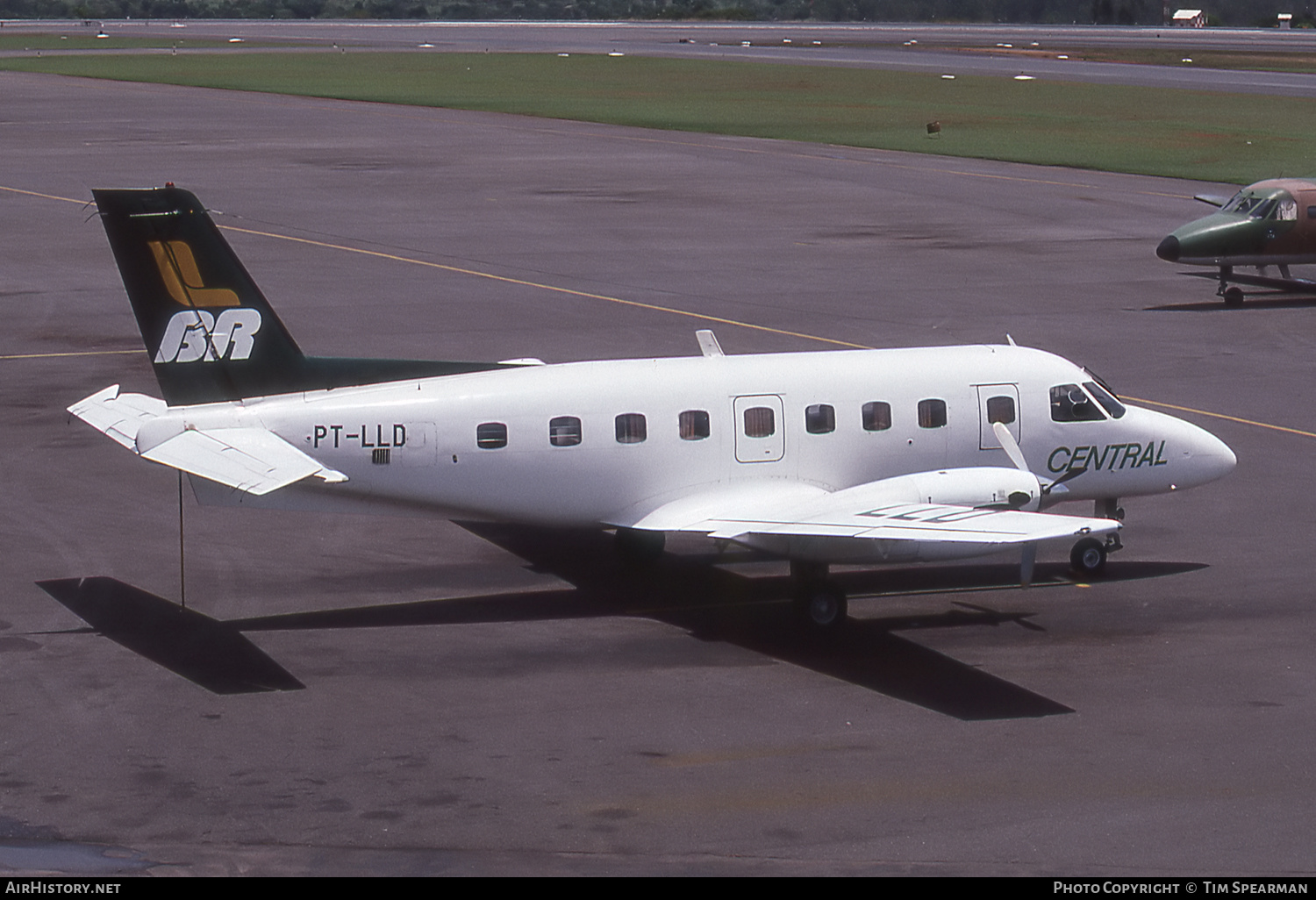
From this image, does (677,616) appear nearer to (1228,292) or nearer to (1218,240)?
(1228,292)

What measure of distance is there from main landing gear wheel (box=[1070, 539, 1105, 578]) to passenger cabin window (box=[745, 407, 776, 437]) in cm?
477

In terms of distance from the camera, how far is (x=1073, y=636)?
21.8m

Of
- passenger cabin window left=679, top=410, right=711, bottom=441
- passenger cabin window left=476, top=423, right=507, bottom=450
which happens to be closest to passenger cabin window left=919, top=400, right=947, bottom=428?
passenger cabin window left=679, top=410, right=711, bottom=441

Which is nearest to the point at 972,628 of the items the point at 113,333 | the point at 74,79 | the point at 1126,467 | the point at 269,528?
the point at 1126,467

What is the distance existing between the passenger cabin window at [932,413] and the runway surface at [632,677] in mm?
2310

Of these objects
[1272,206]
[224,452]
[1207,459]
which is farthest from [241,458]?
[1272,206]

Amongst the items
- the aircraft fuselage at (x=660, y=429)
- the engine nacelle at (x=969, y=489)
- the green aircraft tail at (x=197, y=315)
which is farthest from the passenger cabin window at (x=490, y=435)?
the engine nacelle at (x=969, y=489)

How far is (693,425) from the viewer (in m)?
23.1

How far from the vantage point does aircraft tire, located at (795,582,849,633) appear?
21.7 meters

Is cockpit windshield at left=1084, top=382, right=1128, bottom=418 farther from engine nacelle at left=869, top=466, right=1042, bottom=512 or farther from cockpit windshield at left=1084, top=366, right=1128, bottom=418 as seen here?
engine nacelle at left=869, top=466, right=1042, bottom=512

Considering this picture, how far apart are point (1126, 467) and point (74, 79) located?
119 metres

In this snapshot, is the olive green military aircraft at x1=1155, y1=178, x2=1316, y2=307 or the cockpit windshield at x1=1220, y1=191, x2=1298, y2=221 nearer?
the olive green military aircraft at x1=1155, y1=178, x2=1316, y2=307

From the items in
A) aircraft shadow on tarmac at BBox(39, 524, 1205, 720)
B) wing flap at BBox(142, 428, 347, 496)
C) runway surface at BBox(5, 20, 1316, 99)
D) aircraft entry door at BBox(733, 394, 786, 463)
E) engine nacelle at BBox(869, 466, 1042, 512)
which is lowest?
runway surface at BBox(5, 20, 1316, 99)

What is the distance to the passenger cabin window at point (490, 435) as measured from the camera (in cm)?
2252
